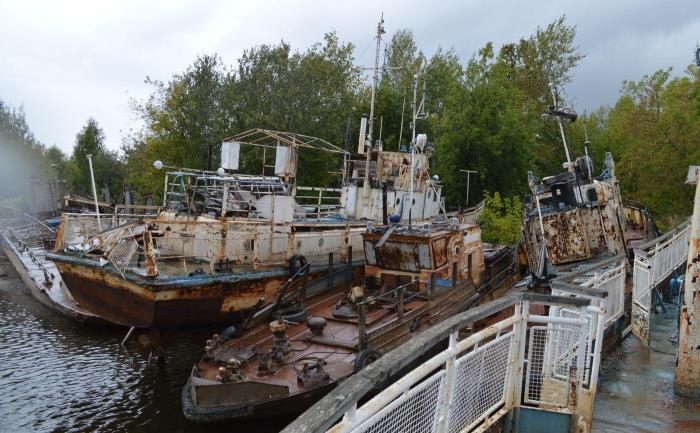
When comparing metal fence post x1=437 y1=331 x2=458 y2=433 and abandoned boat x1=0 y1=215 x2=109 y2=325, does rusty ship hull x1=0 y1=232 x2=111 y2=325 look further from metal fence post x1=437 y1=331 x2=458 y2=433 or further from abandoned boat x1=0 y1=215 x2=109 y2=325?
metal fence post x1=437 y1=331 x2=458 y2=433

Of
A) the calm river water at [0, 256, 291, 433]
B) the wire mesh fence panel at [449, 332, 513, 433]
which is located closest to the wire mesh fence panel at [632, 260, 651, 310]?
the wire mesh fence panel at [449, 332, 513, 433]

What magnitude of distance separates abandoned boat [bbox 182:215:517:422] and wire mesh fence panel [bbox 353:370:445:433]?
567 centimetres

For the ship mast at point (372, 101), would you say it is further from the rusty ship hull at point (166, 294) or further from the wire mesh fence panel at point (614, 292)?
the wire mesh fence panel at point (614, 292)

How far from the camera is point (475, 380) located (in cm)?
440

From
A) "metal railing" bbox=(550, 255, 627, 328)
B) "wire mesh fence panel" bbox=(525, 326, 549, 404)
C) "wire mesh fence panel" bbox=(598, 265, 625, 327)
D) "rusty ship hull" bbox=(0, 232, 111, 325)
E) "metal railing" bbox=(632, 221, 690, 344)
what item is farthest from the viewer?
"rusty ship hull" bbox=(0, 232, 111, 325)

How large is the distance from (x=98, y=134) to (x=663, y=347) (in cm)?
6085

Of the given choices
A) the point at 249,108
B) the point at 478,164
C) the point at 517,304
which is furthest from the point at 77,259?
the point at 478,164

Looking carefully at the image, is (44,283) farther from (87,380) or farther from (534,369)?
(534,369)

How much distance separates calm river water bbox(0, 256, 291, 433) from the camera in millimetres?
10695

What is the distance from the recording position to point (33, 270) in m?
23.0

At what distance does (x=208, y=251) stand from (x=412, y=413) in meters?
13.7

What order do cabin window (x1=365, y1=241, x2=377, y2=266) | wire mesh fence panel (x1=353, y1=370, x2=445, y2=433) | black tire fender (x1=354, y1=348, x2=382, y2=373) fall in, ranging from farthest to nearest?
cabin window (x1=365, y1=241, x2=377, y2=266)
black tire fender (x1=354, y1=348, x2=382, y2=373)
wire mesh fence panel (x1=353, y1=370, x2=445, y2=433)

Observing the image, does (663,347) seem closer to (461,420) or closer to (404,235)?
(404,235)

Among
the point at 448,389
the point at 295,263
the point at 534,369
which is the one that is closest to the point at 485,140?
the point at 295,263
